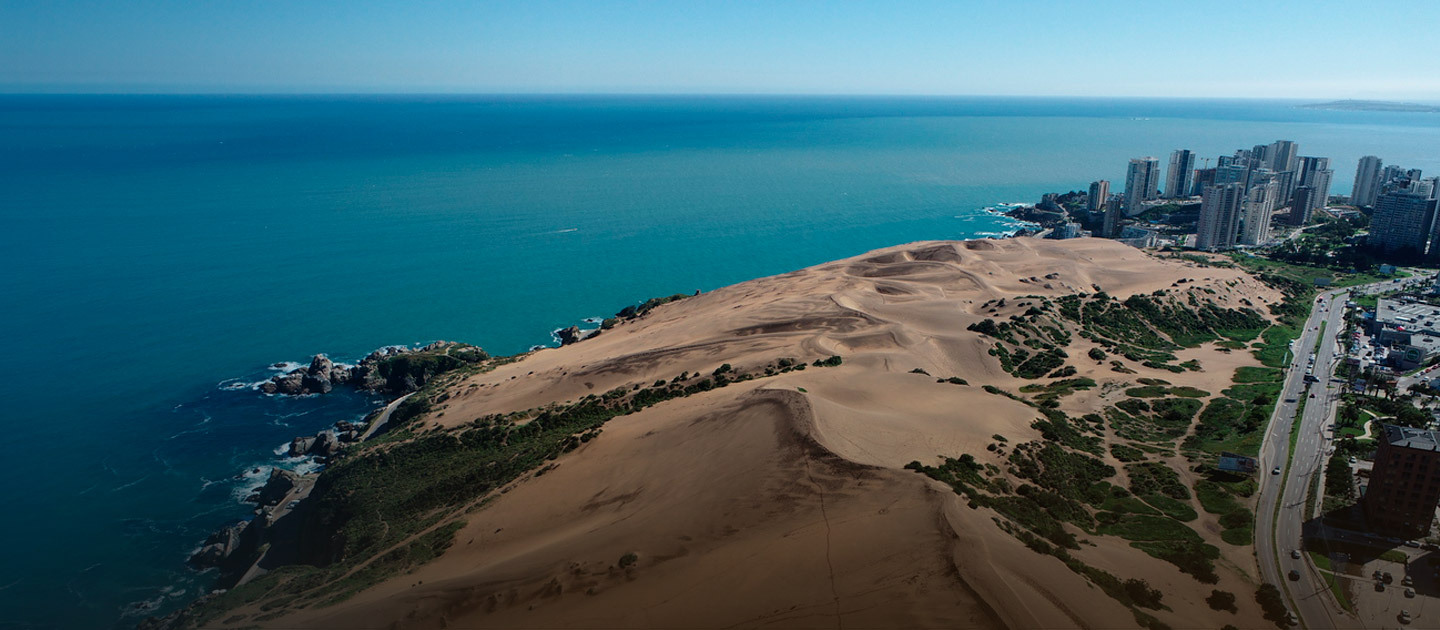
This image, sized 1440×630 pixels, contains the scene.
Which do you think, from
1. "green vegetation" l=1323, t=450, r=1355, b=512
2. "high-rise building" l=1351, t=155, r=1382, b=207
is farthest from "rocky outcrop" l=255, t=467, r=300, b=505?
"high-rise building" l=1351, t=155, r=1382, b=207

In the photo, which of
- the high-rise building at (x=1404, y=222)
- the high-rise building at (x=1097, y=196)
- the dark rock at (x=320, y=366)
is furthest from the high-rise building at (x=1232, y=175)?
the dark rock at (x=320, y=366)

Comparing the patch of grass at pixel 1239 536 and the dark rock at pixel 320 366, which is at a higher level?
the patch of grass at pixel 1239 536

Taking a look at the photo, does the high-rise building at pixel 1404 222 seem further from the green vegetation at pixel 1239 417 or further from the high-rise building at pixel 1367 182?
the green vegetation at pixel 1239 417

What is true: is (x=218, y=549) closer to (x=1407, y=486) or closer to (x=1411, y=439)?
(x=1407, y=486)

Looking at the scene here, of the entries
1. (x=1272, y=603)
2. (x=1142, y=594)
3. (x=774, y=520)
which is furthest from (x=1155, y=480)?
(x=774, y=520)

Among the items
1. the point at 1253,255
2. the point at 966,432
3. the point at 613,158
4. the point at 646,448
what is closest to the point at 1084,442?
the point at 966,432
